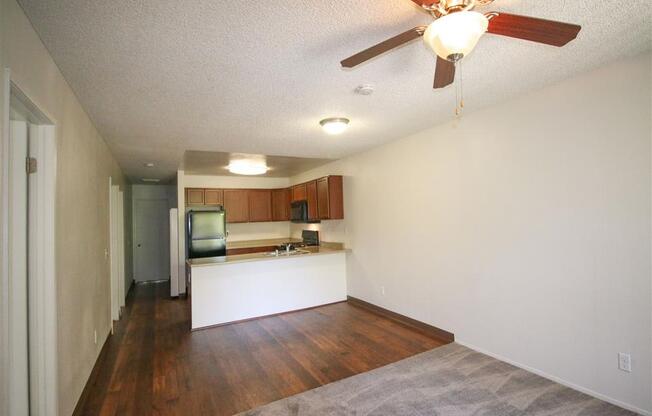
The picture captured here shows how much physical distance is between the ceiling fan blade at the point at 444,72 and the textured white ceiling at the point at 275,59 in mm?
241

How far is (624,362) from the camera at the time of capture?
2229 mm

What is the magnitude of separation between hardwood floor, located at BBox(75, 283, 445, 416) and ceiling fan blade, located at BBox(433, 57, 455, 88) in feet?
8.07

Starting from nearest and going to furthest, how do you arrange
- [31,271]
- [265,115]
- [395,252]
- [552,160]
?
[31,271] → [552,160] → [265,115] → [395,252]

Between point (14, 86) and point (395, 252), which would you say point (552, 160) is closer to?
point (395, 252)

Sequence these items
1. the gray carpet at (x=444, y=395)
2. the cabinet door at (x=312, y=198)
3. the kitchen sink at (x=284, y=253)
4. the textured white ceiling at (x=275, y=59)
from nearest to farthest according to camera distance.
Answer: the textured white ceiling at (x=275, y=59), the gray carpet at (x=444, y=395), the kitchen sink at (x=284, y=253), the cabinet door at (x=312, y=198)

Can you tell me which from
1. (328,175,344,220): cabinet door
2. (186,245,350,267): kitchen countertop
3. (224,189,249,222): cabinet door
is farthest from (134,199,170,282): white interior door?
(328,175,344,220): cabinet door

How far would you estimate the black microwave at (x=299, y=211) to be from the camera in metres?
6.10

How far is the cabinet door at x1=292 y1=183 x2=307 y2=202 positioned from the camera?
6284 millimetres

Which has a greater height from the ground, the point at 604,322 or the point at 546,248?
the point at 546,248

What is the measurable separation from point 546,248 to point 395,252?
6.24ft

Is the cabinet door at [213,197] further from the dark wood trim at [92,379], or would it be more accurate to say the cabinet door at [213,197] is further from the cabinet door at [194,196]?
the dark wood trim at [92,379]

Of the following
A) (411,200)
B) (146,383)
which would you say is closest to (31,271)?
(146,383)

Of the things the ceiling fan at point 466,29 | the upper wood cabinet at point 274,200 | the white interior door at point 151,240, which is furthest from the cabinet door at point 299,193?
the ceiling fan at point 466,29

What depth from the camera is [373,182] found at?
15.5 ft
